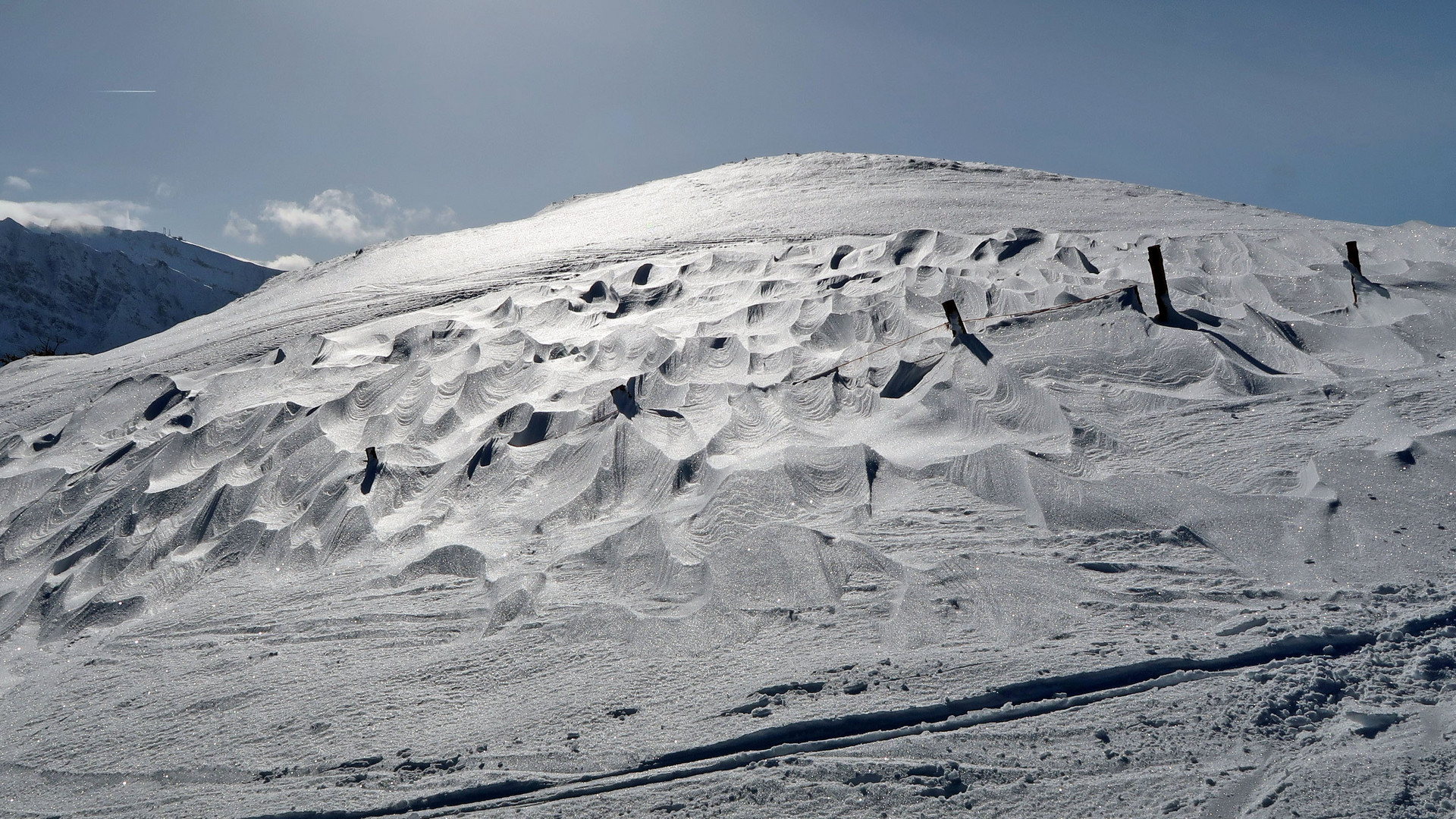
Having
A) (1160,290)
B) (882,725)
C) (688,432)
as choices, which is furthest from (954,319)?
(882,725)

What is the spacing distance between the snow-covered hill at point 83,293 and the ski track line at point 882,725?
88768 millimetres

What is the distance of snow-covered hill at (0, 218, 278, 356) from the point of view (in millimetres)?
73750

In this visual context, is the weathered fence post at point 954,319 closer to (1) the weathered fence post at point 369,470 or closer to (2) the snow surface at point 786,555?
(2) the snow surface at point 786,555

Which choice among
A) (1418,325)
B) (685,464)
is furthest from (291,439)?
(1418,325)

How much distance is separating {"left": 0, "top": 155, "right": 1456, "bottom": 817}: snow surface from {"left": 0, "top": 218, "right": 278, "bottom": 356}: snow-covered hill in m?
86.7

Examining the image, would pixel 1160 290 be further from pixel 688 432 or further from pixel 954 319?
pixel 688 432

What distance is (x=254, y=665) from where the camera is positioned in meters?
2.29

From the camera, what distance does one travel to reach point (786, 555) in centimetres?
232

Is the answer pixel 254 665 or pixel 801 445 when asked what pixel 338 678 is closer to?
pixel 254 665

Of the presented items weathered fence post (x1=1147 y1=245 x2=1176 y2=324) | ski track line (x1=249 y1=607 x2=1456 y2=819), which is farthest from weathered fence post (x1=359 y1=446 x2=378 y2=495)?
weathered fence post (x1=1147 y1=245 x2=1176 y2=324)

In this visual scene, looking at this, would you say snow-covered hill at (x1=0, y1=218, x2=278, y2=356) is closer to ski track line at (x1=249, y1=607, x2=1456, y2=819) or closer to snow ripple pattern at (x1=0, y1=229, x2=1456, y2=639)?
snow ripple pattern at (x1=0, y1=229, x2=1456, y2=639)

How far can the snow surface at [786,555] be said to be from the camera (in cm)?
168

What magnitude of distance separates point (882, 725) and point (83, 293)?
339ft

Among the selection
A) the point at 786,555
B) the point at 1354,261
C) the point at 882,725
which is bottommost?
the point at 882,725
